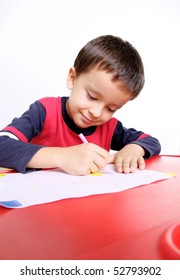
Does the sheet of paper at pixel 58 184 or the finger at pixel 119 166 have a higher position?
the sheet of paper at pixel 58 184

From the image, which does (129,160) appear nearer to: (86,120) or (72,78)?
(86,120)

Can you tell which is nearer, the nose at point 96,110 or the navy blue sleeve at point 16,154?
the navy blue sleeve at point 16,154

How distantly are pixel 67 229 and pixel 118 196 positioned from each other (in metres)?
0.13

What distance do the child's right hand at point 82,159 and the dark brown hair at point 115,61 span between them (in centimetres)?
23

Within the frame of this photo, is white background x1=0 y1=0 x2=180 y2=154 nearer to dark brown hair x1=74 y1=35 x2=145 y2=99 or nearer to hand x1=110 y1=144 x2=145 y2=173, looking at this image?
dark brown hair x1=74 y1=35 x2=145 y2=99

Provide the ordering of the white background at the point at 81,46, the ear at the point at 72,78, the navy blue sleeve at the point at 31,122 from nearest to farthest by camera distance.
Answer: the navy blue sleeve at the point at 31,122 → the ear at the point at 72,78 → the white background at the point at 81,46

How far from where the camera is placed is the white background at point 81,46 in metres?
1.29

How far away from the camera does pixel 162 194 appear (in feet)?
1.34

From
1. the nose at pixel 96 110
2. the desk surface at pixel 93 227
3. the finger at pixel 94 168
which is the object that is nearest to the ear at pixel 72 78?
the nose at pixel 96 110

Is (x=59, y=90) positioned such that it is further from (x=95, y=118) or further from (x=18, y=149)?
(x=18, y=149)

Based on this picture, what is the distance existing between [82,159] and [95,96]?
0.75ft

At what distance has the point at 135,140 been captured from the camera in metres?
0.91

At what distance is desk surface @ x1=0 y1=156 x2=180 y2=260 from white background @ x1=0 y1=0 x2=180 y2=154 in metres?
1.01

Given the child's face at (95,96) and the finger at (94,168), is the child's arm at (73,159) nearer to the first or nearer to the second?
the finger at (94,168)
